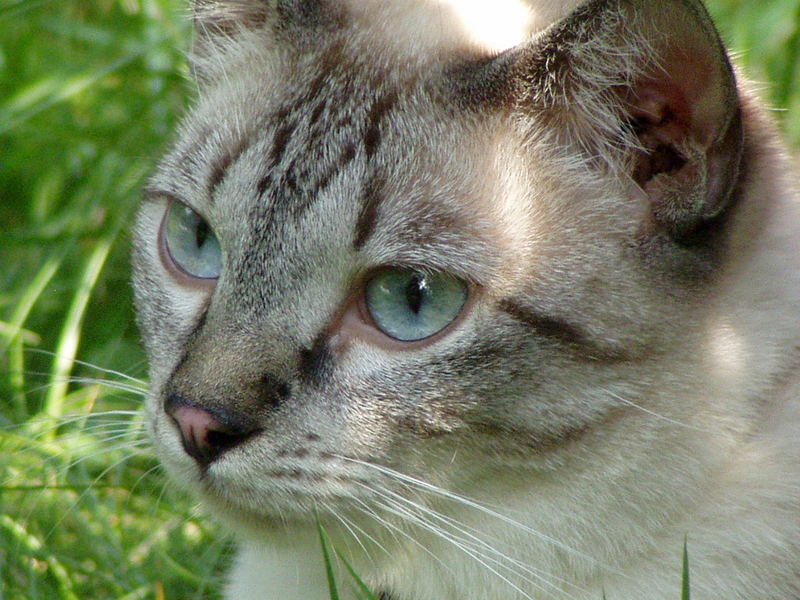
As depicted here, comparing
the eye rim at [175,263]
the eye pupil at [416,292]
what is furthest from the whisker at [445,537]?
the eye rim at [175,263]

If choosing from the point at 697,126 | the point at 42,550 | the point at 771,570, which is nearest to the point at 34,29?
the point at 42,550

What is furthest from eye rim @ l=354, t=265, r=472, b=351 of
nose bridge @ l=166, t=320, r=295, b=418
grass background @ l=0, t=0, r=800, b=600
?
grass background @ l=0, t=0, r=800, b=600

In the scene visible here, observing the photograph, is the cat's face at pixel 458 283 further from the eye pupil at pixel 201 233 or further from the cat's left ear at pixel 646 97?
the eye pupil at pixel 201 233

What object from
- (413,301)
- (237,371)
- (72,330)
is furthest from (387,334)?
(72,330)

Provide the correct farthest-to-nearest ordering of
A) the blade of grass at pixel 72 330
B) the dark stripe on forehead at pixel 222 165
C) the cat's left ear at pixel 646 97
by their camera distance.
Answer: the blade of grass at pixel 72 330 → the dark stripe on forehead at pixel 222 165 → the cat's left ear at pixel 646 97

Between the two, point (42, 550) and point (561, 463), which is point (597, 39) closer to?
point (561, 463)

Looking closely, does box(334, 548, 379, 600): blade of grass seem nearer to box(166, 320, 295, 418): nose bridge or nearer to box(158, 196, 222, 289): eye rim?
box(166, 320, 295, 418): nose bridge

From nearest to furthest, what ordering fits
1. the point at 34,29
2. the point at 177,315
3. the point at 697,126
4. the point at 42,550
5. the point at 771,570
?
the point at 697,126 → the point at 771,570 → the point at 177,315 → the point at 42,550 → the point at 34,29
